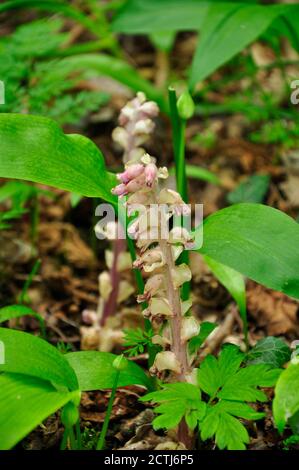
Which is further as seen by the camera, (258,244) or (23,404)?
(258,244)

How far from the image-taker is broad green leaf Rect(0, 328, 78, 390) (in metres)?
1.40

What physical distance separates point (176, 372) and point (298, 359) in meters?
0.31

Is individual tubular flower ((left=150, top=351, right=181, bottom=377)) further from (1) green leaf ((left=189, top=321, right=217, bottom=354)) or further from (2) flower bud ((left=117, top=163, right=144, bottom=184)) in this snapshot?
(2) flower bud ((left=117, top=163, right=144, bottom=184))

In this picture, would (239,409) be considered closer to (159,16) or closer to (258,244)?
(258,244)

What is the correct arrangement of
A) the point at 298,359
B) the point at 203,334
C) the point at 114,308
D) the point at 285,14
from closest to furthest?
the point at 298,359 < the point at 203,334 < the point at 114,308 < the point at 285,14

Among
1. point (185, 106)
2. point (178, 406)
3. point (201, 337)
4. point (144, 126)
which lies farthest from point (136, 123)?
point (178, 406)

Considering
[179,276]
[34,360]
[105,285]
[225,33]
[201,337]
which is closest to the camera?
[34,360]

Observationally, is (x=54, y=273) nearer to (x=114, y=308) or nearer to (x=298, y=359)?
(x=114, y=308)

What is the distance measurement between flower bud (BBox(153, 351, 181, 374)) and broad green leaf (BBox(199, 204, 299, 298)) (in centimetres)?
25

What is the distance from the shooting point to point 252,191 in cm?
259

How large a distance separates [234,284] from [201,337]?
25cm

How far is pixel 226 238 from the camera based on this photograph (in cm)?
154

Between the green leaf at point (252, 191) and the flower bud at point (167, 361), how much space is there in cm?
113

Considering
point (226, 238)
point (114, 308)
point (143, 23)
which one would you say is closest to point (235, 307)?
point (114, 308)
